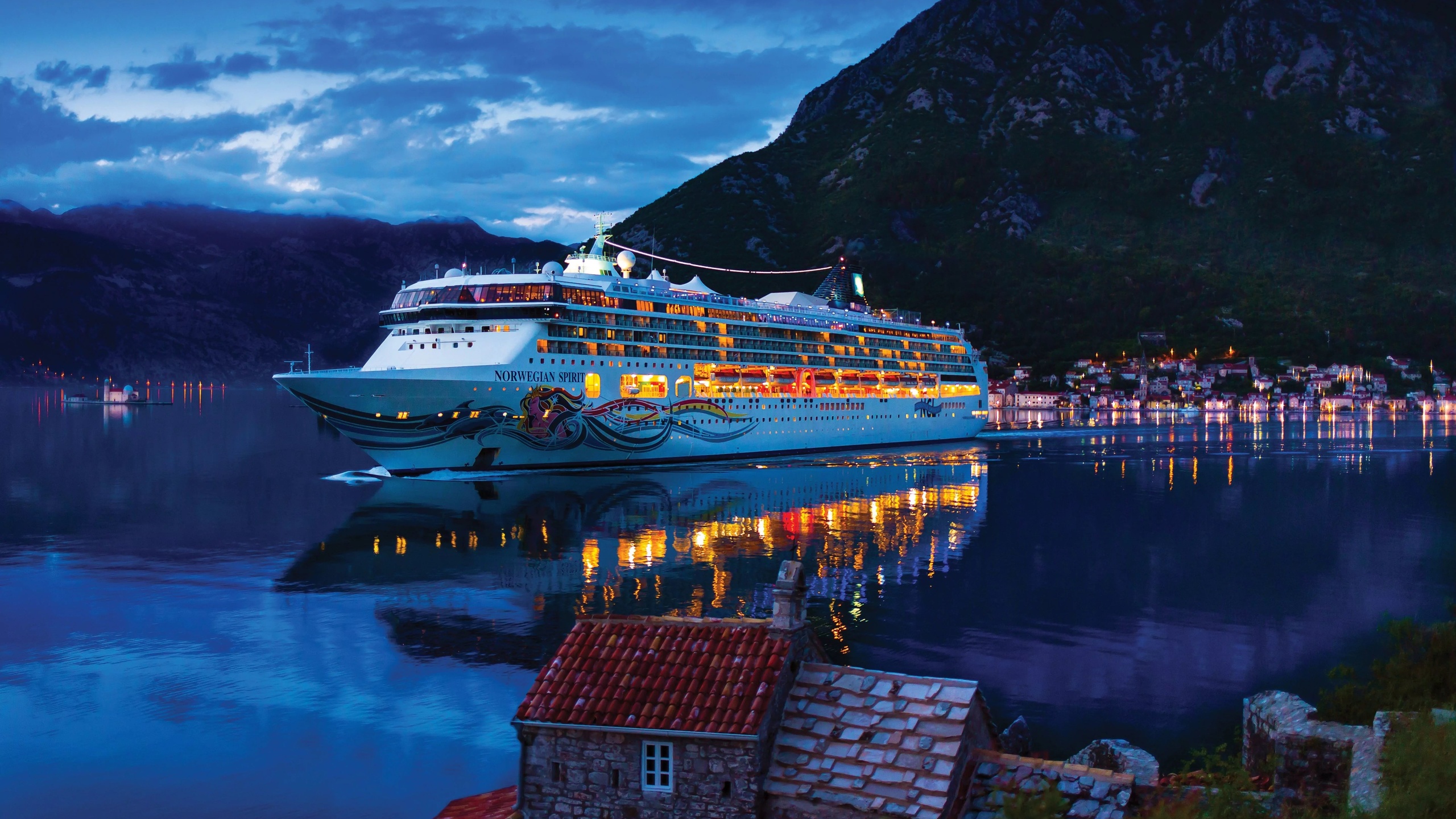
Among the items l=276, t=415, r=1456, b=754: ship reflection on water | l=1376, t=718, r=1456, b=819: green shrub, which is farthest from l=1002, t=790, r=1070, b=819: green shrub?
l=276, t=415, r=1456, b=754: ship reflection on water

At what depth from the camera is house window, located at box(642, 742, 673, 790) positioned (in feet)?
36.1

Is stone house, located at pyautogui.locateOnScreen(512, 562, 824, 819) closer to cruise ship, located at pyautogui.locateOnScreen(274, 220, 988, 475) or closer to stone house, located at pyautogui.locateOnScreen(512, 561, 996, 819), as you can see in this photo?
stone house, located at pyautogui.locateOnScreen(512, 561, 996, 819)

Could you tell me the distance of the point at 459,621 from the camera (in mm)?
23938

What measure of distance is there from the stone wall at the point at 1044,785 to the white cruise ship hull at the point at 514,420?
41.3m

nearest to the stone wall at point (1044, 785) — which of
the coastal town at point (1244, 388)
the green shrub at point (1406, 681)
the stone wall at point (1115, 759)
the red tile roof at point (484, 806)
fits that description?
the stone wall at point (1115, 759)

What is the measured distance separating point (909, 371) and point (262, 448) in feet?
178

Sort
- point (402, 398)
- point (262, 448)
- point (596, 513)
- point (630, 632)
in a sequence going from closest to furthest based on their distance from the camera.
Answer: point (630, 632) < point (596, 513) < point (402, 398) < point (262, 448)

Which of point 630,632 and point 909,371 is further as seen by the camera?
point 909,371

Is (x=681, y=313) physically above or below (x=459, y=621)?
above

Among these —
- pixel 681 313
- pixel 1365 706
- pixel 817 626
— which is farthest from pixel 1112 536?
pixel 681 313

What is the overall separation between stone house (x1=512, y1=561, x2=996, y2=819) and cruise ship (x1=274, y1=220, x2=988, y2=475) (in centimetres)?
3920

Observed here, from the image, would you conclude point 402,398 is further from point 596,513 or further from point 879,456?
point 879,456

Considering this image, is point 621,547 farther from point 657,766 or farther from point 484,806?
point 657,766

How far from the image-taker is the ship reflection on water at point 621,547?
24.3m
